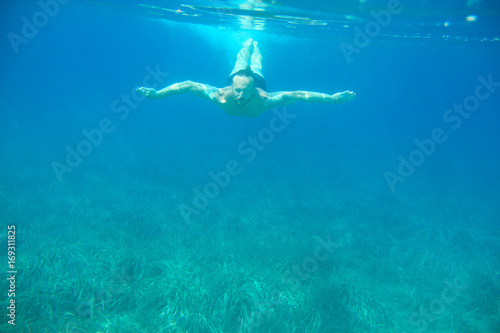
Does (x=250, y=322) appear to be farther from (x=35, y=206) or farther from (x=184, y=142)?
(x=184, y=142)

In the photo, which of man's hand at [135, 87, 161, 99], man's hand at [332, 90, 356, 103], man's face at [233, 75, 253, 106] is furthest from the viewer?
man's hand at [135, 87, 161, 99]

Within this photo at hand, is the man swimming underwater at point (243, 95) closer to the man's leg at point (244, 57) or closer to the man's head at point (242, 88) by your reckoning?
the man's head at point (242, 88)

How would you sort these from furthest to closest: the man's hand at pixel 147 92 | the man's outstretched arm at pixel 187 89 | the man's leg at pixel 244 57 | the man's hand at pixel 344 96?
the man's leg at pixel 244 57 → the man's outstretched arm at pixel 187 89 → the man's hand at pixel 147 92 → the man's hand at pixel 344 96

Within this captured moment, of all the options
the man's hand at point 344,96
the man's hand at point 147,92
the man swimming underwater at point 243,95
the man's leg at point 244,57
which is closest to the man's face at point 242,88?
the man swimming underwater at point 243,95

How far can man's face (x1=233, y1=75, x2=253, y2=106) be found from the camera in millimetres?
5059

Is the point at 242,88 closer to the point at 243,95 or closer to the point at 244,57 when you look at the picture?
the point at 243,95

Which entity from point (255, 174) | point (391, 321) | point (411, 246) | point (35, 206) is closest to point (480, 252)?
point (411, 246)

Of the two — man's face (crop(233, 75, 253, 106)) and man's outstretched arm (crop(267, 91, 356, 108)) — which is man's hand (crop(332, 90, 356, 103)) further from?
man's face (crop(233, 75, 253, 106))

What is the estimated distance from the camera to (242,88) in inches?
199

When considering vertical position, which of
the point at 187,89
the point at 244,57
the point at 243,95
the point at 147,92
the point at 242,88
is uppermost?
the point at 244,57

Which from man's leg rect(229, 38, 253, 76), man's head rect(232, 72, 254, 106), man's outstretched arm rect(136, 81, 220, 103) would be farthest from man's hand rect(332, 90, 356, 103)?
man's leg rect(229, 38, 253, 76)

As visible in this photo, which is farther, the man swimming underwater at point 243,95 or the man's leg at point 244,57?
the man's leg at point 244,57

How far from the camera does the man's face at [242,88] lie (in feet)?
16.6

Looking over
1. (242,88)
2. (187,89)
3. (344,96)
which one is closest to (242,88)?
(242,88)
